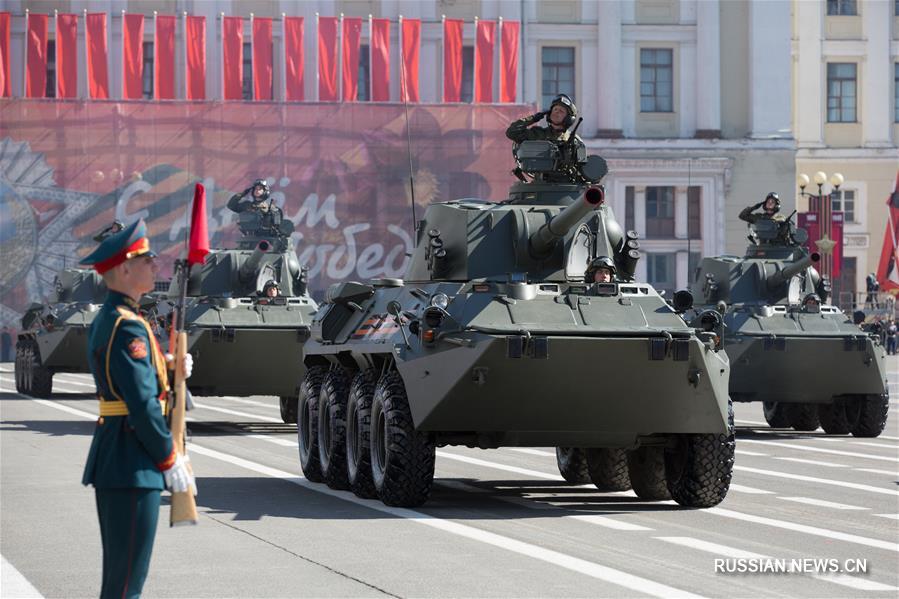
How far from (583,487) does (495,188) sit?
153 ft

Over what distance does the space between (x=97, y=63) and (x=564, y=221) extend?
171ft

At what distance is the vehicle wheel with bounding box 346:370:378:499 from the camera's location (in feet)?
54.4

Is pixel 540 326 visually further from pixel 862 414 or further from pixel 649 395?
pixel 862 414

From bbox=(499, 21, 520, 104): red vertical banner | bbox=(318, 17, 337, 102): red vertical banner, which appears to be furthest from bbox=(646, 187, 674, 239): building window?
bbox=(318, 17, 337, 102): red vertical banner

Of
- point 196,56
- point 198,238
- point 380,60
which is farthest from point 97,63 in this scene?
point 198,238

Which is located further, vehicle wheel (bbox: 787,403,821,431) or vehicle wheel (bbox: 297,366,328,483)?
vehicle wheel (bbox: 787,403,821,431)

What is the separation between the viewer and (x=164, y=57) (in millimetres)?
66000

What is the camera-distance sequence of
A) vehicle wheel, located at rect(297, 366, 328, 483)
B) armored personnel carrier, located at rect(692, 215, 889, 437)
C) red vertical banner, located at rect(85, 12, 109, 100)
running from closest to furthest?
1. vehicle wheel, located at rect(297, 366, 328, 483)
2. armored personnel carrier, located at rect(692, 215, 889, 437)
3. red vertical banner, located at rect(85, 12, 109, 100)

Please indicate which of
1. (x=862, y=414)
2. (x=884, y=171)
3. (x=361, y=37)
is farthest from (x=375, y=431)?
(x=884, y=171)

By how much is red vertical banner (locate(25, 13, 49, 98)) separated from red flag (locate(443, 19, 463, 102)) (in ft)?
44.4

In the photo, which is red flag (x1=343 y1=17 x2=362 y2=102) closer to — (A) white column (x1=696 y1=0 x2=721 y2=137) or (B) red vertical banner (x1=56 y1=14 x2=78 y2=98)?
(B) red vertical banner (x1=56 y1=14 x2=78 y2=98)

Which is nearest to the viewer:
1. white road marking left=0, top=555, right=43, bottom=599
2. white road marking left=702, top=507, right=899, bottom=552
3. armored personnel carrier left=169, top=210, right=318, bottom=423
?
white road marking left=0, top=555, right=43, bottom=599

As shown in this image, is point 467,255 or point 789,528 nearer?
point 789,528

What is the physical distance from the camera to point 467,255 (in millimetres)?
17406
